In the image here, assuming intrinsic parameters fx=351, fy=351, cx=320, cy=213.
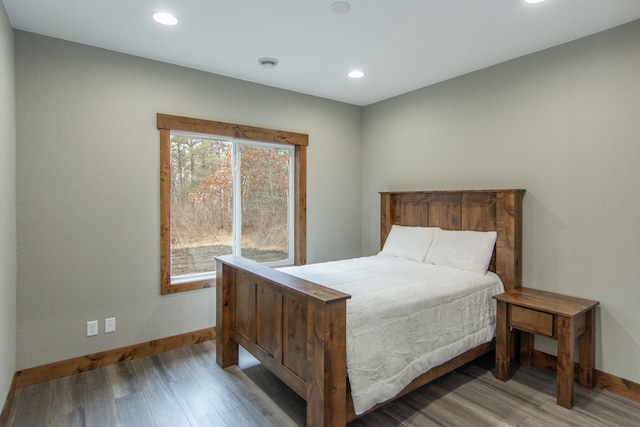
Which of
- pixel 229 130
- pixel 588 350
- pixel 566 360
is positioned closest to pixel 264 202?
pixel 229 130

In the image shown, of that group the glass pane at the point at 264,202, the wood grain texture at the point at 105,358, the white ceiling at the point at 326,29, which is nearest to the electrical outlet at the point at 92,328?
the wood grain texture at the point at 105,358

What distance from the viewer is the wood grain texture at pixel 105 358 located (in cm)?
255

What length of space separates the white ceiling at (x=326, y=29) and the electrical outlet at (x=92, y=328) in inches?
86.2

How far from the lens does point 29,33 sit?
2531mm

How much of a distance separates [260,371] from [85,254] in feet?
5.42

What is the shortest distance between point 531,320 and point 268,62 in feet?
9.58

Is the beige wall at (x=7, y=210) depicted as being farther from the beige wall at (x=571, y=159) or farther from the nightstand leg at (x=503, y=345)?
the beige wall at (x=571, y=159)

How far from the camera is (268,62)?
10.1 ft

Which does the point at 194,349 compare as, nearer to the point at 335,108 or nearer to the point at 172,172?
the point at 172,172

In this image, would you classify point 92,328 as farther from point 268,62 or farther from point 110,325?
point 268,62

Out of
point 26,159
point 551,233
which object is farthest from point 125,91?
point 551,233

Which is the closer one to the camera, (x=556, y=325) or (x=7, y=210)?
(x=7, y=210)

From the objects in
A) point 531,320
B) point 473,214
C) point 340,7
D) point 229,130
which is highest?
point 340,7

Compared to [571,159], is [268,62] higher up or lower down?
higher up
